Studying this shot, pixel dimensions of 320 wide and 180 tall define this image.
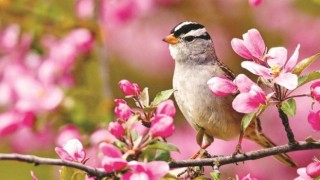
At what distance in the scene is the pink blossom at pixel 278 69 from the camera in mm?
1866

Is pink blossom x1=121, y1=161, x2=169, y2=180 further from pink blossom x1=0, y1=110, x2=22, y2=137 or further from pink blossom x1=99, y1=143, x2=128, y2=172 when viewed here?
pink blossom x1=0, y1=110, x2=22, y2=137

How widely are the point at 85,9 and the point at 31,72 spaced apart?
46 cm

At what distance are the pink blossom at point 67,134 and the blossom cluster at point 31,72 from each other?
4.8 inches

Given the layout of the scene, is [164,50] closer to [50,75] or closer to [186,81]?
[50,75]

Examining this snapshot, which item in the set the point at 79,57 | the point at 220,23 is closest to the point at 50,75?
the point at 79,57

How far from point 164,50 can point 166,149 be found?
3.29m

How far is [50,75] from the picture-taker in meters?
3.79

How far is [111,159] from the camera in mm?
1692

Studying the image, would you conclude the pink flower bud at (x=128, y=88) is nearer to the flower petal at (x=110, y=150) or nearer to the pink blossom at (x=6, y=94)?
the flower petal at (x=110, y=150)

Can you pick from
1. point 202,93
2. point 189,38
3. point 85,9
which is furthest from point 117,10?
point 202,93

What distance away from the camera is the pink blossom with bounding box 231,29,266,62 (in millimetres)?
Result: 1983

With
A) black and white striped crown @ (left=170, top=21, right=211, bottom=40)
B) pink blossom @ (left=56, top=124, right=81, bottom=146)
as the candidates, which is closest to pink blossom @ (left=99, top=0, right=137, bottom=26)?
pink blossom @ (left=56, top=124, right=81, bottom=146)

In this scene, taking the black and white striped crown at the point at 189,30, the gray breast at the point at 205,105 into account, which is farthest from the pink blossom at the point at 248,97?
the black and white striped crown at the point at 189,30

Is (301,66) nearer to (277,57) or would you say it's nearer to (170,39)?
(277,57)
